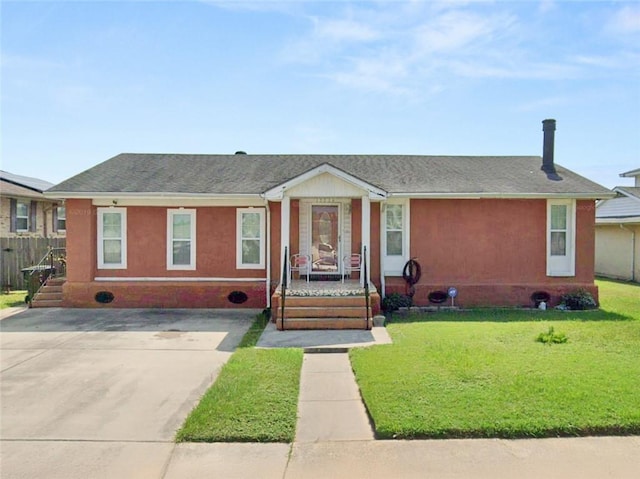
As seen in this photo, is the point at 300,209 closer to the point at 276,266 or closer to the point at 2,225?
the point at 276,266

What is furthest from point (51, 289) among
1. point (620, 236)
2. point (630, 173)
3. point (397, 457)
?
point (630, 173)

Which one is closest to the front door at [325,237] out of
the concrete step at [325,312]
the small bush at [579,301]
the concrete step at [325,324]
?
the concrete step at [325,312]

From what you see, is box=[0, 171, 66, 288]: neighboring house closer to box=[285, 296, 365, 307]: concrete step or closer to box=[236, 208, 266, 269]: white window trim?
box=[236, 208, 266, 269]: white window trim

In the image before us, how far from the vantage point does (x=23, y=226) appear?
59.1 feet

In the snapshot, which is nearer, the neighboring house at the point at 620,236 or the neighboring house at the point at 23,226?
the neighboring house at the point at 23,226

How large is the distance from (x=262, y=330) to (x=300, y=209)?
4.00 m

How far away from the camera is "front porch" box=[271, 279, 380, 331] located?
29.9ft

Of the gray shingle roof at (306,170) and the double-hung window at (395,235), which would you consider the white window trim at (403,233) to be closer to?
A: the double-hung window at (395,235)

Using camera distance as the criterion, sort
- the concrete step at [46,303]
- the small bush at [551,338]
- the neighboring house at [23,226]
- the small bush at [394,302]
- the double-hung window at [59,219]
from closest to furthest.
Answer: the small bush at [551,338]
the small bush at [394,302]
the concrete step at [46,303]
the neighboring house at [23,226]
the double-hung window at [59,219]

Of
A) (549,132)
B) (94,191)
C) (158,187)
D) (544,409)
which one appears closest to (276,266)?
(158,187)

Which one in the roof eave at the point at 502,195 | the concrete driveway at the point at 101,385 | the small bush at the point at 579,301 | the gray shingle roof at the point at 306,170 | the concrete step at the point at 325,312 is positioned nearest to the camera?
the concrete driveway at the point at 101,385

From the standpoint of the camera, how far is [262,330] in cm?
920

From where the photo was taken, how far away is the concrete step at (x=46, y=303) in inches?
470

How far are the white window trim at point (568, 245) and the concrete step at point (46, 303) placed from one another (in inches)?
521
